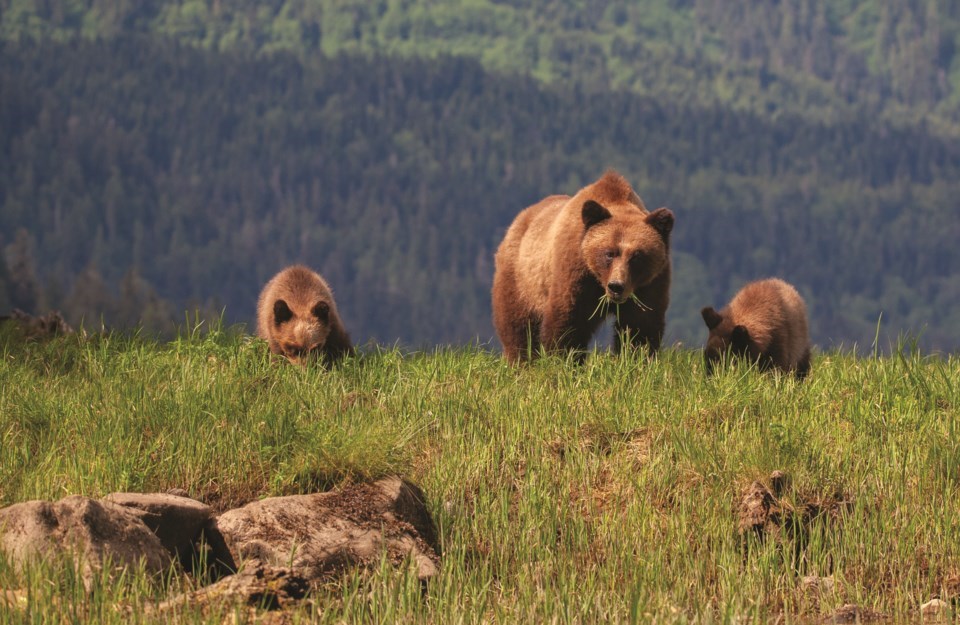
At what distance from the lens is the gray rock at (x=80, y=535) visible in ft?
19.2

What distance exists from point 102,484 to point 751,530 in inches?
139

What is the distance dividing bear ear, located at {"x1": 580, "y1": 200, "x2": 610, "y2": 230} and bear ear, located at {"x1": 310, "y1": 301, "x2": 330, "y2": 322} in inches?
85.5

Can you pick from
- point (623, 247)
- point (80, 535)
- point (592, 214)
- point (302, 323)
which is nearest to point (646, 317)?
point (623, 247)

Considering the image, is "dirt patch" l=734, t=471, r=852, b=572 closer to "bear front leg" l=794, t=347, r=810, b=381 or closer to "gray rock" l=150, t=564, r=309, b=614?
"gray rock" l=150, t=564, r=309, b=614

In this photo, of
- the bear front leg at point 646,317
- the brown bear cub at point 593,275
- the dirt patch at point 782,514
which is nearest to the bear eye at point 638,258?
the brown bear cub at point 593,275

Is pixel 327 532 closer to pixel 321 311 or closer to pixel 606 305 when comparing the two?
pixel 321 311

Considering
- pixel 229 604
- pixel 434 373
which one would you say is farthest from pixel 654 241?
pixel 229 604

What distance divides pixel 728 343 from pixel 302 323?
344 cm

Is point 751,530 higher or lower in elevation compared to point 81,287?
higher

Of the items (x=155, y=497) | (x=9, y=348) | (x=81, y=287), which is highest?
(x=155, y=497)

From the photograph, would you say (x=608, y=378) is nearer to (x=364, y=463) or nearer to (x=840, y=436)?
(x=840, y=436)

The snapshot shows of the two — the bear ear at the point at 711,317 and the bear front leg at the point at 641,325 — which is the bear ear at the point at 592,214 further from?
the bear ear at the point at 711,317

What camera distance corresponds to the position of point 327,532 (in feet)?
21.8

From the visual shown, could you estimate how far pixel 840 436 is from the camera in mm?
8227
